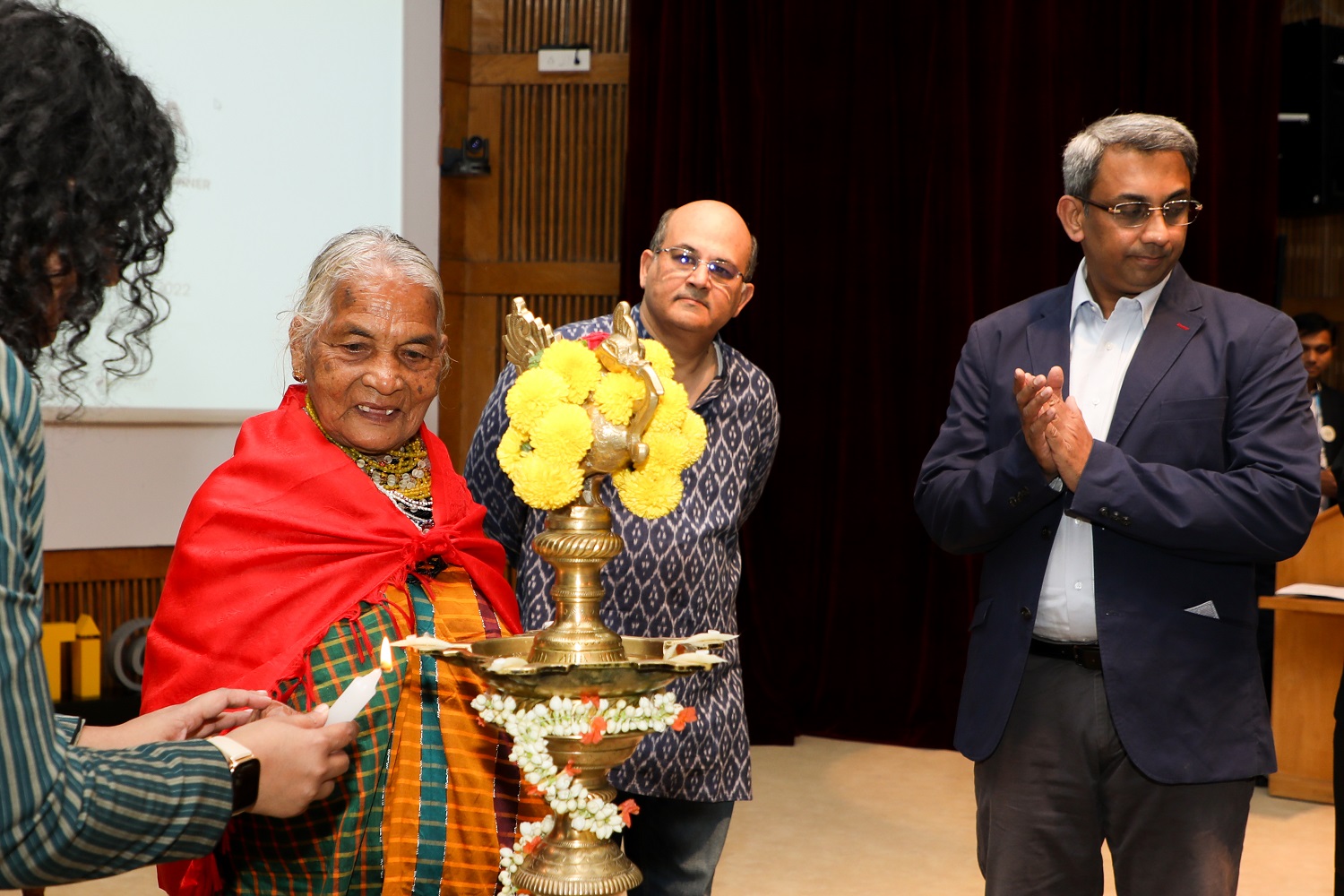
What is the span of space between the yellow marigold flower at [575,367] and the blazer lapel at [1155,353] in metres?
1.09

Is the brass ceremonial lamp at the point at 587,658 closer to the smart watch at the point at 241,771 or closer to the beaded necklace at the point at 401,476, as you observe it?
the smart watch at the point at 241,771

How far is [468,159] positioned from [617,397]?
427cm

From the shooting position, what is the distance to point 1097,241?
7.22 feet

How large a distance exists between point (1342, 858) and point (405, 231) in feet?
12.4

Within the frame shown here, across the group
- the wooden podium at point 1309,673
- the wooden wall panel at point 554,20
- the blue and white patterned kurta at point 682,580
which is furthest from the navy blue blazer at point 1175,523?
the wooden wall panel at point 554,20

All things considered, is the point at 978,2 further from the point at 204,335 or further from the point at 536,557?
the point at 536,557

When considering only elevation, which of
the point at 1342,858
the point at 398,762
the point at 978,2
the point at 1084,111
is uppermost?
the point at 978,2

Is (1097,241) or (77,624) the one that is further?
(77,624)

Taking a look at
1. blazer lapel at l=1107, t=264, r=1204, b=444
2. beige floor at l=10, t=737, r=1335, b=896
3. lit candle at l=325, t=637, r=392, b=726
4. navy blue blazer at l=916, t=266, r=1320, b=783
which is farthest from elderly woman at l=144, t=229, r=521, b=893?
beige floor at l=10, t=737, r=1335, b=896

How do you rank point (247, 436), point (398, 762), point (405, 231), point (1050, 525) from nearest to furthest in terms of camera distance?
point (398, 762) → point (247, 436) → point (1050, 525) → point (405, 231)

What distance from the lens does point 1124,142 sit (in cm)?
219

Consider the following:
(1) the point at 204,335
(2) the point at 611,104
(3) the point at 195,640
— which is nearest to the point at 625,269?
(2) the point at 611,104

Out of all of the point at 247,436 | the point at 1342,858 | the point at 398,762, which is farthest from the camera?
the point at 1342,858

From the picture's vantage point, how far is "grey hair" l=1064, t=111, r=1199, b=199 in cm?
218
